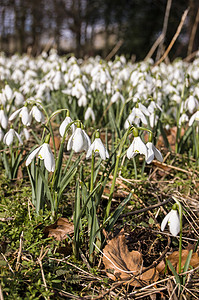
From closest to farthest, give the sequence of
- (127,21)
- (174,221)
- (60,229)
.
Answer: (174,221) → (60,229) → (127,21)

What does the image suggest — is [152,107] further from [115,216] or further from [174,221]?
[174,221]

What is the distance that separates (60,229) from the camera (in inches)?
62.0

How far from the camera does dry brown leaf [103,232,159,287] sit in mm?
1334

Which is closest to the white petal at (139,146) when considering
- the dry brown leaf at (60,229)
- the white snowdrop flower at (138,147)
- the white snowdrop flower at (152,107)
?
the white snowdrop flower at (138,147)

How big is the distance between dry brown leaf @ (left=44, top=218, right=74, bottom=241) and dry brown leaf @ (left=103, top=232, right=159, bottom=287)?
24 centimetres

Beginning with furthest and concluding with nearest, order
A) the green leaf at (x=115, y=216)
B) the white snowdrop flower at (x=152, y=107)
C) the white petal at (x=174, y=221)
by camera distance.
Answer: the white snowdrop flower at (x=152, y=107), the green leaf at (x=115, y=216), the white petal at (x=174, y=221)

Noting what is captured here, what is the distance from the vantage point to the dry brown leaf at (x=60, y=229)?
1.55 m

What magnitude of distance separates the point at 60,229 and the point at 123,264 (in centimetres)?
39

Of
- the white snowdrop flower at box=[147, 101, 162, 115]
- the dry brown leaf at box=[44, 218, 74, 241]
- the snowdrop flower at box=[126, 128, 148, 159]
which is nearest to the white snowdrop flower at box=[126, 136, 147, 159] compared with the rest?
the snowdrop flower at box=[126, 128, 148, 159]

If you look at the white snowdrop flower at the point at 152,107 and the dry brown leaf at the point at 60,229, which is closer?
the dry brown leaf at the point at 60,229

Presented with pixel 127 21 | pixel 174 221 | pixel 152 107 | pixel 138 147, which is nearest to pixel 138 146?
pixel 138 147

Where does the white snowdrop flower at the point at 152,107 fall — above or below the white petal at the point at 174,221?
above

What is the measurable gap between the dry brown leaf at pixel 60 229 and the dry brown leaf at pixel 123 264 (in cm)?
24

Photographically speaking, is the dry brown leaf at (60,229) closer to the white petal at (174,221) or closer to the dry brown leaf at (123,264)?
the dry brown leaf at (123,264)
